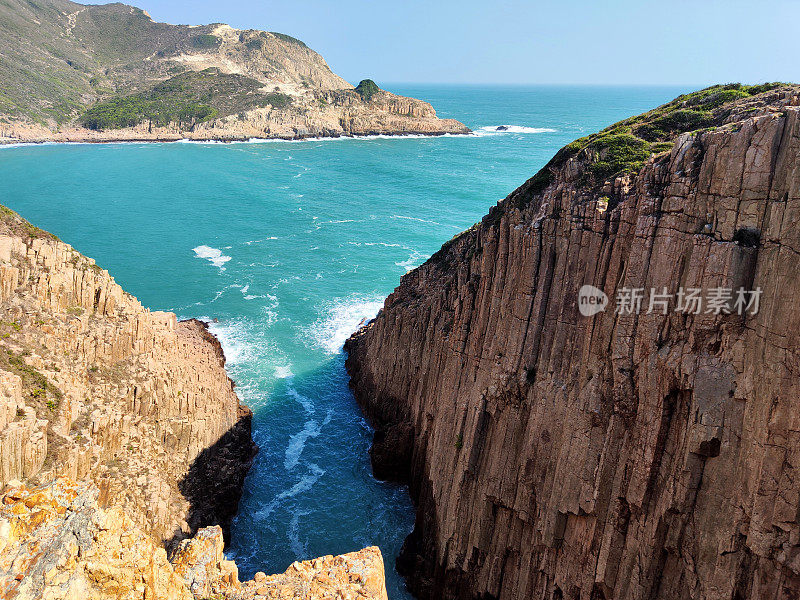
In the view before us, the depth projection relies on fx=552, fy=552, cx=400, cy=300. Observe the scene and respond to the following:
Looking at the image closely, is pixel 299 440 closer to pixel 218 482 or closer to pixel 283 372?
pixel 218 482

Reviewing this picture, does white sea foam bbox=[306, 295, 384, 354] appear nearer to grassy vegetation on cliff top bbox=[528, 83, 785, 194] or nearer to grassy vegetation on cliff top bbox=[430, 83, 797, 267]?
grassy vegetation on cliff top bbox=[430, 83, 797, 267]

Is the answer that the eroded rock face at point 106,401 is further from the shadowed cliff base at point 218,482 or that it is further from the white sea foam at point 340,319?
the white sea foam at point 340,319

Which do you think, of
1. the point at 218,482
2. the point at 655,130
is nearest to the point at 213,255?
the point at 218,482

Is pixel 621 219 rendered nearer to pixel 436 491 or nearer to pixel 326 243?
pixel 436 491

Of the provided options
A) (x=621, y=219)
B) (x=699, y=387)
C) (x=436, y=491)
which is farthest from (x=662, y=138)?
(x=436, y=491)

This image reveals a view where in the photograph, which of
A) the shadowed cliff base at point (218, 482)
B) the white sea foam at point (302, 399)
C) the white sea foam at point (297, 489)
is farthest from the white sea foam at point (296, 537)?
the white sea foam at point (302, 399)

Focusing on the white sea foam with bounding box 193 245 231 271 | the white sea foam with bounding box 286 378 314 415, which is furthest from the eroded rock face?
the white sea foam with bounding box 193 245 231 271
